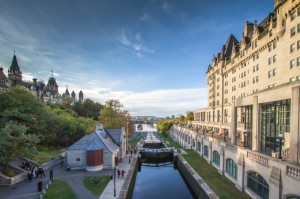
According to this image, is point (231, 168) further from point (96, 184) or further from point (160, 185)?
point (96, 184)

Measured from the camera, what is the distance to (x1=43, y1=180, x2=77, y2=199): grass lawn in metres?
18.9

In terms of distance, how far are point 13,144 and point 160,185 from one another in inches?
825

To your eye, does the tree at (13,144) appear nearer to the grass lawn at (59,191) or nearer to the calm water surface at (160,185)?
the grass lawn at (59,191)

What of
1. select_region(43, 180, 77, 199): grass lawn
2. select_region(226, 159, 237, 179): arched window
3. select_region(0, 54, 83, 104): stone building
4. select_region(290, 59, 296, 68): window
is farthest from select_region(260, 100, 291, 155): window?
select_region(0, 54, 83, 104): stone building

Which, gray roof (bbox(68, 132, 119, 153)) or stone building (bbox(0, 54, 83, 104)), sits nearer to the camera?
gray roof (bbox(68, 132, 119, 153))

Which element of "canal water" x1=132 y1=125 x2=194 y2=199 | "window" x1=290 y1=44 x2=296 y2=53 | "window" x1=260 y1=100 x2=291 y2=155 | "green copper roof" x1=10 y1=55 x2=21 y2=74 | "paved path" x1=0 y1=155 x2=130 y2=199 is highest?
"green copper roof" x1=10 y1=55 x2=21 y2=74

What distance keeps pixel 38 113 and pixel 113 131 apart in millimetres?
16856

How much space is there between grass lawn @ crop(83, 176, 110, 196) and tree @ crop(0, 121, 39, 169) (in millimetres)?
7564

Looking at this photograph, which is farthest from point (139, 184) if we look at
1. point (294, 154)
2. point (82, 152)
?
point (294, 154)

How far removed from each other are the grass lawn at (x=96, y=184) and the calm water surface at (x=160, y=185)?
16.8 ft

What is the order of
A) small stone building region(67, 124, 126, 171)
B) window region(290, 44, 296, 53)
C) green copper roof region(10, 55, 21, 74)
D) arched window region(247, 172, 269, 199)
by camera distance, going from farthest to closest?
1. green copper roof region(10, 55, 21, 74)
2. window region(290, 44, 296, 53)
3. small stone building region(67, 124, 126, 171)
4. arched window region(247, 172, 269, 199)

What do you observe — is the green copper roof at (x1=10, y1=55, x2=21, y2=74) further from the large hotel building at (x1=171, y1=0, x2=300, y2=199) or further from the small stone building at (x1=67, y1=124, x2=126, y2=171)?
the large hotel building at (x1=171, y1=0, x2=300, y2=199)

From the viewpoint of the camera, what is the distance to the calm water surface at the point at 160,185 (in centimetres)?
2640

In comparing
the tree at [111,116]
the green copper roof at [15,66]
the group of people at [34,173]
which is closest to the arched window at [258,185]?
the group of people at [34,173]
